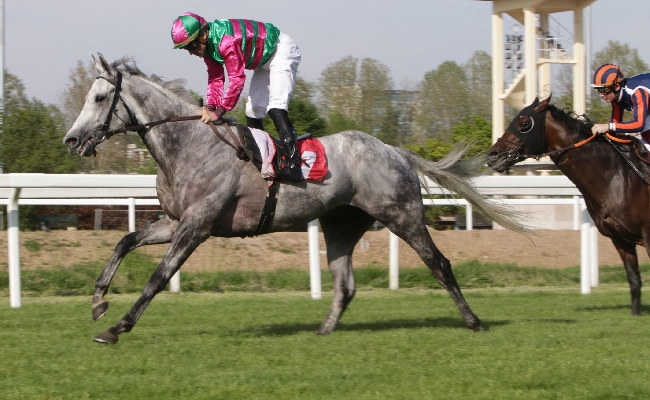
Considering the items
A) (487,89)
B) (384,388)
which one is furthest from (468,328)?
(487,89)

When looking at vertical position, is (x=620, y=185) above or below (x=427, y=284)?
above

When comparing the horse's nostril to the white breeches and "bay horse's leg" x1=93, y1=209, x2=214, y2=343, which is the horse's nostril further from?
the white breeches

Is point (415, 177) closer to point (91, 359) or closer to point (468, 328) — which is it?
point (468, 328)

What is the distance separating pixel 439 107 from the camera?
37.9 metres

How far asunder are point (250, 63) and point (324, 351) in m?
1.96

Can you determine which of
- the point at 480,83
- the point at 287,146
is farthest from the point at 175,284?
the point at 480,83

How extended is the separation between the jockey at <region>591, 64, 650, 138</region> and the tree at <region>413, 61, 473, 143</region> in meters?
29.2

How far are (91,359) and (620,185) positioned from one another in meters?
4.34

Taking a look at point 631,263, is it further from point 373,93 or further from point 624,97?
point 373,93

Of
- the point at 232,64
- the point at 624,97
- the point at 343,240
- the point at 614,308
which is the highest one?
the point at 232,64

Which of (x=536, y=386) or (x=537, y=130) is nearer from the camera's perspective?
(x=536, y=386)

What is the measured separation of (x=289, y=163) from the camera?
19.2 ft

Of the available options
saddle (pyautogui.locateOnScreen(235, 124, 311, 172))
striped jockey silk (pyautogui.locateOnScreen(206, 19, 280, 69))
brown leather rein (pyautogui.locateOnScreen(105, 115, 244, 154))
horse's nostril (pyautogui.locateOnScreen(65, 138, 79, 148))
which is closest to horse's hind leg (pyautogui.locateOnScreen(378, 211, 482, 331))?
saddle (pyautogui.locateOnScreen(235, 124, 311, 172))

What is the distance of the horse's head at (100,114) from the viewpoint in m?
5.60
